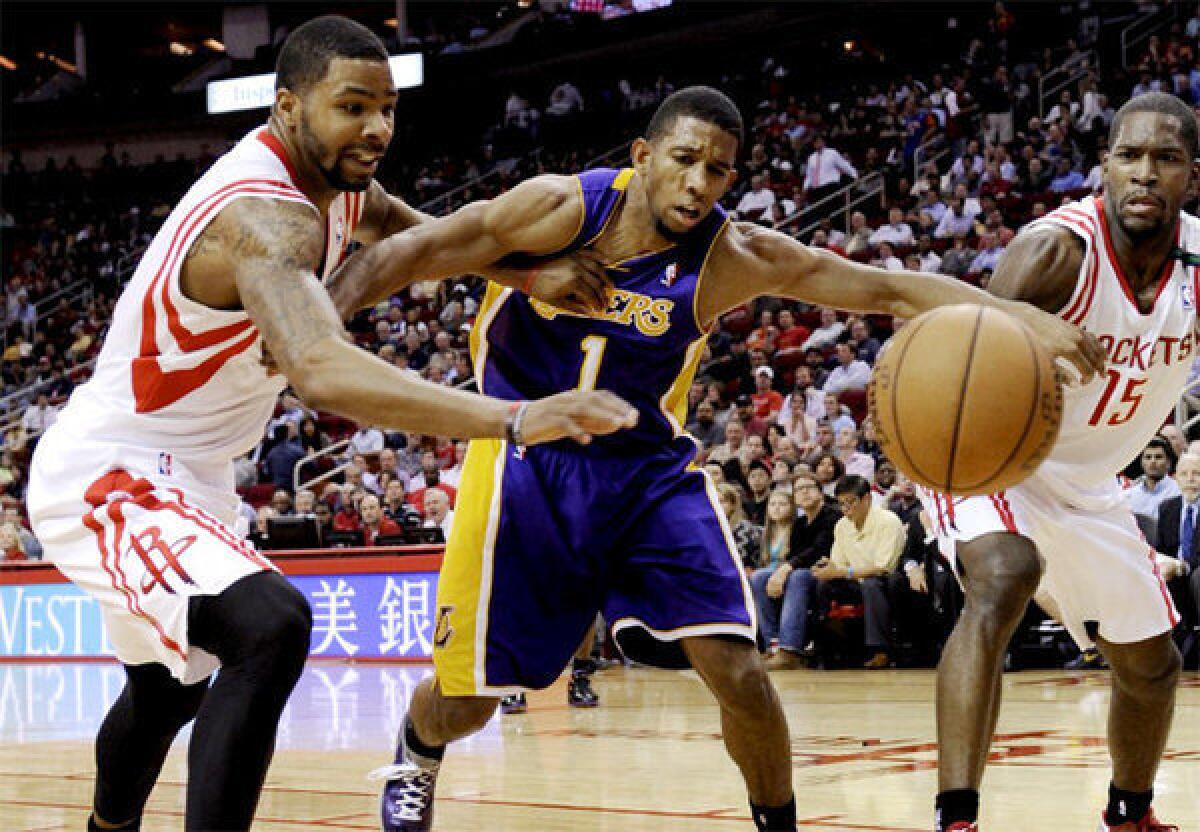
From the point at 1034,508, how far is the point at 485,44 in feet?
74.2

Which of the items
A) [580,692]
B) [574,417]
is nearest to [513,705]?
[580,692]

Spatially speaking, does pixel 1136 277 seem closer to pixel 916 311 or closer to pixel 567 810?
pixel 916 311

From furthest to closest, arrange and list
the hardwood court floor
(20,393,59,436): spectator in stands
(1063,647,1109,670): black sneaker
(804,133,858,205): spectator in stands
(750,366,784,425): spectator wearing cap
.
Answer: (20,393,59,436): spectator in stands → (804,133,858,205): spectator in stands → (750,366,784,425): spectator wearing cap → (1063,647,1109,670): black sneaker → the hardwood court floor

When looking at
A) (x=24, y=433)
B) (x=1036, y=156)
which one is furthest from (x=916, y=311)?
(x=24, y=433)

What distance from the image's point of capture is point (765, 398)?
43.2 feet

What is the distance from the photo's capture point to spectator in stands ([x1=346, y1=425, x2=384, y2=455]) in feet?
51.1

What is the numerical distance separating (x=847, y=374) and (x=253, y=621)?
404 inches

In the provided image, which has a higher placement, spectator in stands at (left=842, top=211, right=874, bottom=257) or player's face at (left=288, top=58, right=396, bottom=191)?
spectator in stands at (left=842, top=211, right=874, bottom=257)

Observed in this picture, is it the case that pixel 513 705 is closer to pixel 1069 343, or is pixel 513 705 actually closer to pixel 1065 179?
pixel 1069 343

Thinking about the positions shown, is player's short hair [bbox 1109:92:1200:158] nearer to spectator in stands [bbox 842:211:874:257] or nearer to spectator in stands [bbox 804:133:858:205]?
spectator in stands [bbox 842:211:874:257]

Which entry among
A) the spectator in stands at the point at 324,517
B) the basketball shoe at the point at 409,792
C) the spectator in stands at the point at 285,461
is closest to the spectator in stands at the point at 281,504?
the spectator in stands at the point at 324,517

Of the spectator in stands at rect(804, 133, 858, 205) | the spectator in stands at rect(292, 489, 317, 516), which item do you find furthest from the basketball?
the spectator in stands at rect(804, 133, 858, 205)

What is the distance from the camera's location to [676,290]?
4.07 m

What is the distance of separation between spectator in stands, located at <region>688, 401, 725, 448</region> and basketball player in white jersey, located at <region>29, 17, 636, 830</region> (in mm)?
9183
